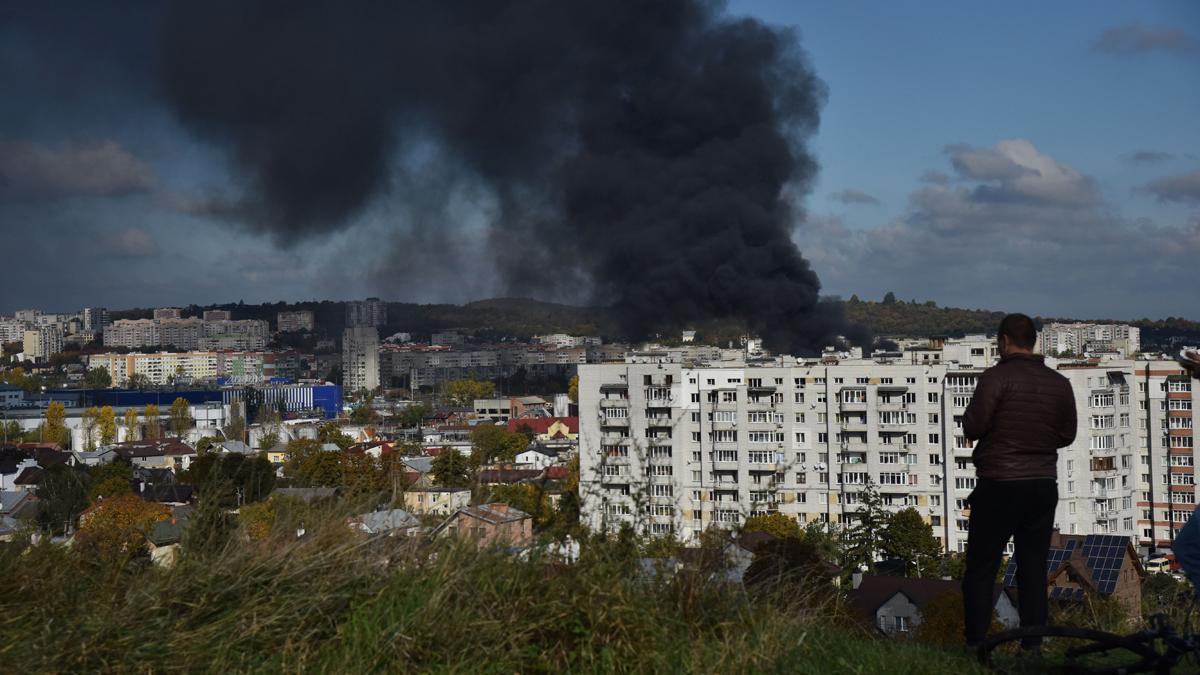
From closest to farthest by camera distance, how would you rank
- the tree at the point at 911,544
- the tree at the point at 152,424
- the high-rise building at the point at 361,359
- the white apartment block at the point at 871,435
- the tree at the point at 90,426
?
the tree at the point at 911,544
the white apartment block at the point at 871,435
the tree at the point at 90,426
the tree at the point at 152,424
the high-rise building at the point at 361,359

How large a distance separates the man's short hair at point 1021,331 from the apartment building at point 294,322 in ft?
453

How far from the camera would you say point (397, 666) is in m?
2.21

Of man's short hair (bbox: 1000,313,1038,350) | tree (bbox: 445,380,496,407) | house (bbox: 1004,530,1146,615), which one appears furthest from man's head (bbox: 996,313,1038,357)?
tree (bbox: 445,380,496,407)

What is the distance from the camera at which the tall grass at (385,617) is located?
2.18 metres

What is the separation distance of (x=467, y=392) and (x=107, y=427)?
27.3 meters

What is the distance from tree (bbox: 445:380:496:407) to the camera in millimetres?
68688

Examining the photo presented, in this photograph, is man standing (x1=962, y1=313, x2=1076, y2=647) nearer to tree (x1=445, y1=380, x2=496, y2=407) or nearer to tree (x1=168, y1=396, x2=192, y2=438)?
tree (x1=168, y1=396, x2=192, y2=438)

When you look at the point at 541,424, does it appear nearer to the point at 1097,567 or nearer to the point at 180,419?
the point at 180,419

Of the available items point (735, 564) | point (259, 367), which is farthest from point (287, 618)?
point (259, 367)

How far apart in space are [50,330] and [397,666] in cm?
14295

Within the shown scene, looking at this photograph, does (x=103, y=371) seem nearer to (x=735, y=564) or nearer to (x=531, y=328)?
(x=531, y=328)

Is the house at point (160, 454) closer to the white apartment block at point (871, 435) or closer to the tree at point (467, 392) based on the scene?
the white apartment block at point (871, 435)

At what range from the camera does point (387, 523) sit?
8.93 feet

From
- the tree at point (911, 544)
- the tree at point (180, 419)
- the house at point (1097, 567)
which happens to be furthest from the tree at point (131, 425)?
the house at point (1097, 567)
